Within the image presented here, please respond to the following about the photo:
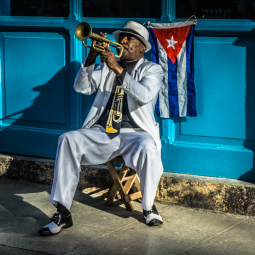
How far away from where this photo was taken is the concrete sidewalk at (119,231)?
10.2 feet

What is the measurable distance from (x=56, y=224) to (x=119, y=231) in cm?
53

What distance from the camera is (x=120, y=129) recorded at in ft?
13.1

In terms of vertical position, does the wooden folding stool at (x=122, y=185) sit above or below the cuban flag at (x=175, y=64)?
below

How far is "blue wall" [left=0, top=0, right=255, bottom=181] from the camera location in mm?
4051

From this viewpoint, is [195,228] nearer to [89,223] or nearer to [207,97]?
[89,223]

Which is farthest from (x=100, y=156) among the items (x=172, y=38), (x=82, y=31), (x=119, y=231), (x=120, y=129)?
(x=172, y=38)

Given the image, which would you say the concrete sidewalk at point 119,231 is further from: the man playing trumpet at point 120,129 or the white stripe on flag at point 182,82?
the white stripe on flag at point 182,82

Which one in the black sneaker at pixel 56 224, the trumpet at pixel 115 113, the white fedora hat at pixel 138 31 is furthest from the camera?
the white fedora hat at pixel 138 31

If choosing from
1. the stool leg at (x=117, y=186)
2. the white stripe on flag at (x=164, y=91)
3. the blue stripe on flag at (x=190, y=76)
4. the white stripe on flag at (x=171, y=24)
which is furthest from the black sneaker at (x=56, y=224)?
the white stripe on flag at (x=171, y=24)

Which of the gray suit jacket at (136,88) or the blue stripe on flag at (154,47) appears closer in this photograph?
the gray suit jacket at (136,88)

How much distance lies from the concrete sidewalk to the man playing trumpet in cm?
15

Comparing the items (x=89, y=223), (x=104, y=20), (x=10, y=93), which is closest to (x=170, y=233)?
(x=89, y=223)

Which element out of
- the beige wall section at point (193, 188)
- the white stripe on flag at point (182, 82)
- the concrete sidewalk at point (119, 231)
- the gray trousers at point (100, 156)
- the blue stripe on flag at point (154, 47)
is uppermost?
the blue stripe on flag at point (154, 47)

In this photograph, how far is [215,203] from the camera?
13.1 ft
